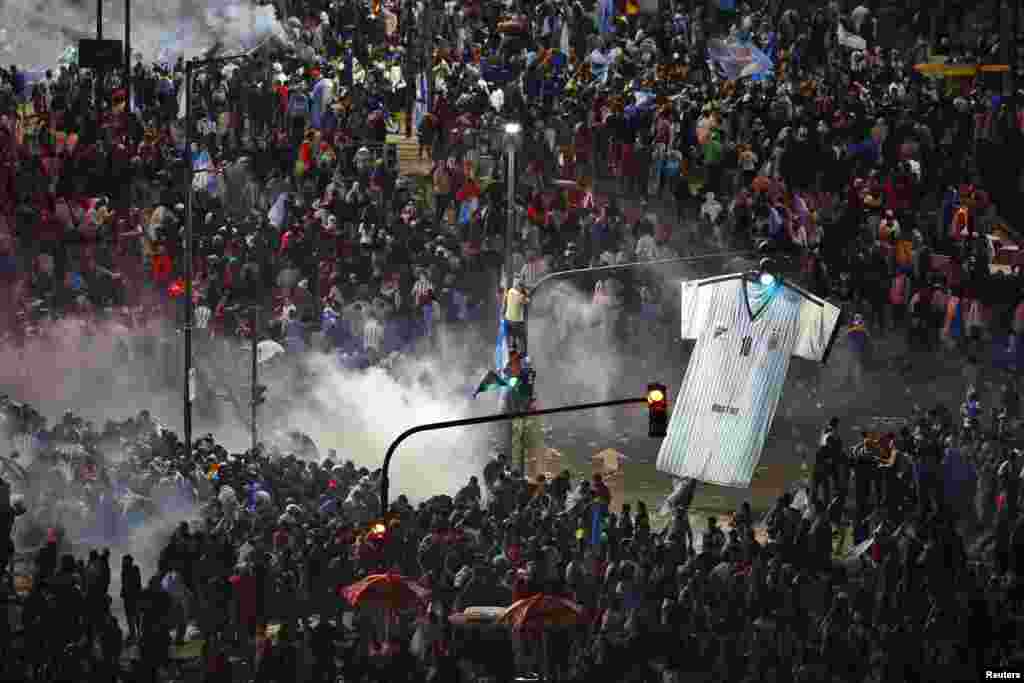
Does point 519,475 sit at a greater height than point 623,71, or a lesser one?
lesser

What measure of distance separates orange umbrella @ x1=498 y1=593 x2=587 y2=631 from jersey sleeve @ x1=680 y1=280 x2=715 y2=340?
10915 mm

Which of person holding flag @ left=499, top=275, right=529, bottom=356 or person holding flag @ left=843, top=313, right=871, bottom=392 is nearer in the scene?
person holding flag @ left=499, top=275, right=529, bottom=356

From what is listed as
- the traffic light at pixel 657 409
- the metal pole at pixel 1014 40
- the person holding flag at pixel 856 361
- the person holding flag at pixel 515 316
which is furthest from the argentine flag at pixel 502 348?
the metal pole at pixel 1014 40

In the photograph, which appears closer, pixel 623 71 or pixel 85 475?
pixel 85 475

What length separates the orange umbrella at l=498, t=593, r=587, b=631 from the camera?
29.3 meters

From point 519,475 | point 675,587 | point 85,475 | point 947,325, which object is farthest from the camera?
point 947,325

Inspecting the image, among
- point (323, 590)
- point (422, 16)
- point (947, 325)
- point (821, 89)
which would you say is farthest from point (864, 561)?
point (422, 16)

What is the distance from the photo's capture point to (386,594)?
3020 centimetres

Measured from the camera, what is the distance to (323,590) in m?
32.2

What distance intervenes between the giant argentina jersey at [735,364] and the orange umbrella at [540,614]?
402 inches

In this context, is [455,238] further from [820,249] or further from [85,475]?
[85,475]

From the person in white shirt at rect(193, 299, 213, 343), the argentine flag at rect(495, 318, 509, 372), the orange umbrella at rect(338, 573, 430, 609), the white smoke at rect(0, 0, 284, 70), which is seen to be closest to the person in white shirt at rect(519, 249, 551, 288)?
A: the argentine flag at rect(495, 318, 509, 372)

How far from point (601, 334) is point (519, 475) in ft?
28.5

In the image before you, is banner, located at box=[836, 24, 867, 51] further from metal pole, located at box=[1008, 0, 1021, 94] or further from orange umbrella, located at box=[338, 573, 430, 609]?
orange umbrella, located at box=[338, 573, 430, 609]
